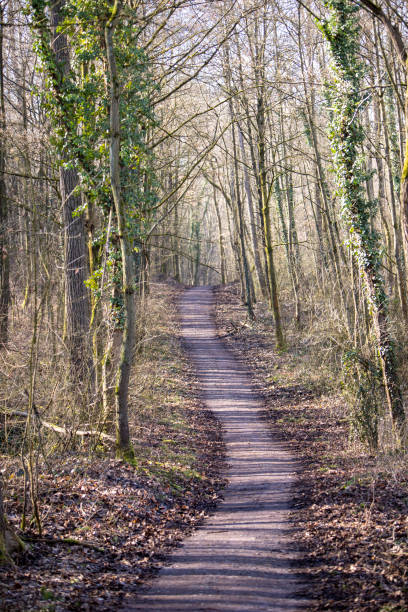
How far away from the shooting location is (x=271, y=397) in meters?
15.0

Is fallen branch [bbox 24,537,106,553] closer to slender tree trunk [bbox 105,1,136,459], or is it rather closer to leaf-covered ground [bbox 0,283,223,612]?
leaf-covered ground [bbox 0,283,223,612]

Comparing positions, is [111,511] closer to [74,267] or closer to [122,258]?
[122,258]

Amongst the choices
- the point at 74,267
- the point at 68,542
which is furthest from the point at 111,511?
the point at 74,267

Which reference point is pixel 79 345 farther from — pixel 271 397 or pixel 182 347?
pixel 182 347

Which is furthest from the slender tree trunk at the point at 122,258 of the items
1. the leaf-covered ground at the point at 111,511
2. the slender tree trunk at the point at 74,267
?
the slender tree trunk at the point at 74,267

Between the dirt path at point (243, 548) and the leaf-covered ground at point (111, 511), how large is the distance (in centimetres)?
28

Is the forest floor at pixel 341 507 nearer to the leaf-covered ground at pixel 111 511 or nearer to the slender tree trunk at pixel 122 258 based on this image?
the leaf-covered ground at pixel 111 511

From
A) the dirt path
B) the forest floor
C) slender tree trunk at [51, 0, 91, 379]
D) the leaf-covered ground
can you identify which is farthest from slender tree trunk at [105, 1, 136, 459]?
the forest floor

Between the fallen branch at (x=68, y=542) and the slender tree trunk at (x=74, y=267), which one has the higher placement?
the slender tree trunk at (x=74, y=267)

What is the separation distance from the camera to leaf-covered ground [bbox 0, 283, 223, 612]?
4.99m

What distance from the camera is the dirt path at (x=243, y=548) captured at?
4992mm

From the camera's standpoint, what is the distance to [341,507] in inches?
275

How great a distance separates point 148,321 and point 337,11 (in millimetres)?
11577

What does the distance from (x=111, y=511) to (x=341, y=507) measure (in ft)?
9.89
